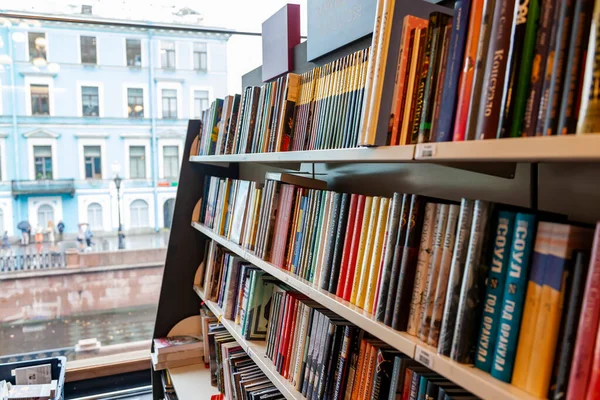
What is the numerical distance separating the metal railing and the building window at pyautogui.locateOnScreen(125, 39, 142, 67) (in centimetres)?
169

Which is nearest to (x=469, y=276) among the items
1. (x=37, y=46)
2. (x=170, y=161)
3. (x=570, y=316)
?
(x=570, y=316)

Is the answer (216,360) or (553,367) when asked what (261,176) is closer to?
(216,360)

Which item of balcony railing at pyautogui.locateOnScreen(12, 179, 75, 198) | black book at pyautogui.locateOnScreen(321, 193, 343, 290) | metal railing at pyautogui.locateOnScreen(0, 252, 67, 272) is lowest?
metal railing at pyautogui.locateOnScreen(0, 252, 67, 272)

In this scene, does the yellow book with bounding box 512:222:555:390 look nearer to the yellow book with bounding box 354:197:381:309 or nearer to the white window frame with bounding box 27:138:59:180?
the yellow book with bounding box 354:197:381:309

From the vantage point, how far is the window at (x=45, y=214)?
10.6ft

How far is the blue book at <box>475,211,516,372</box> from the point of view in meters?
0.64

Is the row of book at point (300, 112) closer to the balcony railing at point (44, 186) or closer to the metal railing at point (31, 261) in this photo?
the balcony railing at point (44, 186)

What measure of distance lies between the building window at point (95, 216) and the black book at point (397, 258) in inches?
124

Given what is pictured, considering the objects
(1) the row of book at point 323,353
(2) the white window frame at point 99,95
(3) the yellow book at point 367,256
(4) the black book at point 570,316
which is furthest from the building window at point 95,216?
(4) the black book at point 570,316

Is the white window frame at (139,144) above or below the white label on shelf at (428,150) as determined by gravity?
below

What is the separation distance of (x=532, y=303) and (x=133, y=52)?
3.50m

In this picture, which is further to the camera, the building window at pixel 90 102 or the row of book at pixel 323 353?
the building window at pixel 90 102

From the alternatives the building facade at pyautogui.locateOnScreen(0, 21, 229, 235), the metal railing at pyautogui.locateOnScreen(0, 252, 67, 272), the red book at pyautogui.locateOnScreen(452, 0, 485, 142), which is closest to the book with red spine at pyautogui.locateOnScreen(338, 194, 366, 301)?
the red book at pyautogui.locateOnScreen(452, 0, 485, 142)

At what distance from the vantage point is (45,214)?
10.7 ft
